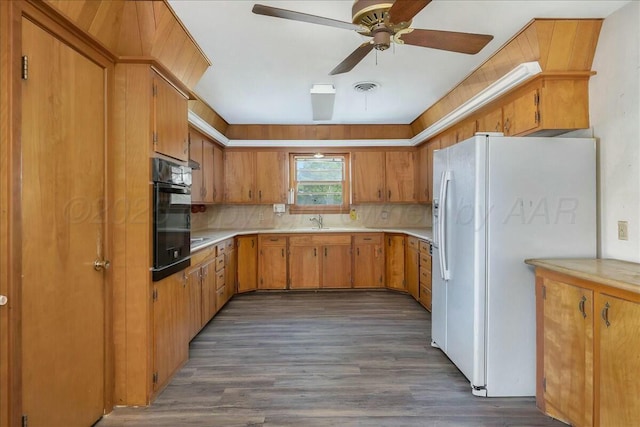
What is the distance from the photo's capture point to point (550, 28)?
2.20 m

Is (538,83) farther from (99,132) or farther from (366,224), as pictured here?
(366,224)

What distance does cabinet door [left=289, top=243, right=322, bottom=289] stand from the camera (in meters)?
4.83

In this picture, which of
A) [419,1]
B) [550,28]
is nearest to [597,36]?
[550,28]

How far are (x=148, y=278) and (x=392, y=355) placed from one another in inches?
78.3

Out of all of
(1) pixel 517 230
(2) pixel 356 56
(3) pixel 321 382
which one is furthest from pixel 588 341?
(2) pixel 356 56

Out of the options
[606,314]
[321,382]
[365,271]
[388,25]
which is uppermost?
[388,25]

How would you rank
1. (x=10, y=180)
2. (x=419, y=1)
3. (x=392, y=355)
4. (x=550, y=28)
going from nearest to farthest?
(x=10, y=180) < (x=419, y=1) < (x=550, y=28) < (x=392, y=355)

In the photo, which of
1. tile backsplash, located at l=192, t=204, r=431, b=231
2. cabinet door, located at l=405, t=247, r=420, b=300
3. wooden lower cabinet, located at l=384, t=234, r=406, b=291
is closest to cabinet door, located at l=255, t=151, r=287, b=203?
tile backsplash, located at l=192, t=204, r=431, b=231

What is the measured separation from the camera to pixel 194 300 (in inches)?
119

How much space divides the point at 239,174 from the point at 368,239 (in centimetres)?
219

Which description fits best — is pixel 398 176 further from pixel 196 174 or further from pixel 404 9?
pixel 404 9

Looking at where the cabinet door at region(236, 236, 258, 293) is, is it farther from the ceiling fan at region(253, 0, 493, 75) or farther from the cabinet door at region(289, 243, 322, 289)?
the ceiling fan at region(253, 0, 493, 75)

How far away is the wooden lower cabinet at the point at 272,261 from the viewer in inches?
190

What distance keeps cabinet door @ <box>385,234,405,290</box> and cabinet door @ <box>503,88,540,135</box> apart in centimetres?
230
